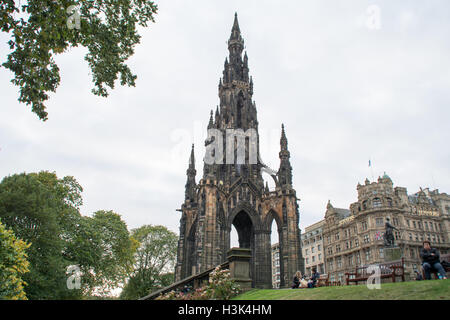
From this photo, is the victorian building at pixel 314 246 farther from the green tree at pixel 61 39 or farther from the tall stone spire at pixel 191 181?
the green tree at pixel 61 39

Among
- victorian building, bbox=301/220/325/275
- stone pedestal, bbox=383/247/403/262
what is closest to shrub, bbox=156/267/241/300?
stone pedestal, bbox=383/247/403/262

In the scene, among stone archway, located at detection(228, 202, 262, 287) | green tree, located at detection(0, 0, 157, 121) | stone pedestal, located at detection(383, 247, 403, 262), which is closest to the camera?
green tree, located at detection(0, 0, 157, 121)

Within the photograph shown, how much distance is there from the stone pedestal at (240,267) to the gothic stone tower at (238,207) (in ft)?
49.8

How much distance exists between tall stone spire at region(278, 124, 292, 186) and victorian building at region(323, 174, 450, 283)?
2134 cm

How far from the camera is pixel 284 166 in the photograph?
3272 cm

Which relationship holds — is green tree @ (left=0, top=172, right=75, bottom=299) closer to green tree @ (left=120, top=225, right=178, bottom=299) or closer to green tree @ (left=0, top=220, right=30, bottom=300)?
green tree @ (left=0, top=220, right=30, bottom=300)

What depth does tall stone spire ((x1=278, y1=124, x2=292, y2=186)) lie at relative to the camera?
3191cm

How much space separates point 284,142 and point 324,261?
35746 millimetres

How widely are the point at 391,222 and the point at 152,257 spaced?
36981mm

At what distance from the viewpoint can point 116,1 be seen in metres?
9.23

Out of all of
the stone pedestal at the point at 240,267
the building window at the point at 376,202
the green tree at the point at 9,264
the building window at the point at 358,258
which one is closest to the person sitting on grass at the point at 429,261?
the stone pedestal at the point at 240,267

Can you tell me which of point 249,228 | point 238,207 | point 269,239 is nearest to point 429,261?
point 269,239

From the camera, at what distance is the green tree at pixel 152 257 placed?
155 ft
